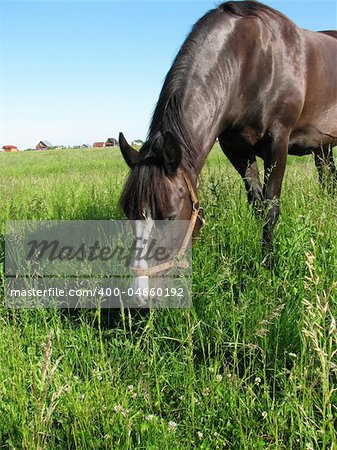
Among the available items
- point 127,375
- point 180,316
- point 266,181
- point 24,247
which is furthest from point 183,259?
point 24,247

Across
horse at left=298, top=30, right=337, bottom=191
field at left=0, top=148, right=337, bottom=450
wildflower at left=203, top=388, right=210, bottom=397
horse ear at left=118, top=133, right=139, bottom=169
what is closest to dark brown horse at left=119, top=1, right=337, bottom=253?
horse ear at left=118, top=133, right=139, bottom=169

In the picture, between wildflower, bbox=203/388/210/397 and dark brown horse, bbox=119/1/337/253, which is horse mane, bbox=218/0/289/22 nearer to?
dark brown horse, bbox=119/1/337/253

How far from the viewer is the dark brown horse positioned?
283 centimetres

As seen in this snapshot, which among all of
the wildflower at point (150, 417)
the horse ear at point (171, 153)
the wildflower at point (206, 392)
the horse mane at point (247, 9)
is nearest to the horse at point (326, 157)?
the horse mane at point (247, 9)

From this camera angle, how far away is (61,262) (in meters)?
3.71

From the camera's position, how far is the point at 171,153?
9.05 feet

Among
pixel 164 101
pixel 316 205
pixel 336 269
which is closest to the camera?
pixel 336 269

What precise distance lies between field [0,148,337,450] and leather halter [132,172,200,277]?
230mm

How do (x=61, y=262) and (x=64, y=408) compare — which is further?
(x=61, y=262)

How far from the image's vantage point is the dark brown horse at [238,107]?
283cm

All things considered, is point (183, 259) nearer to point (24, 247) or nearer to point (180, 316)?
point (180, 316)

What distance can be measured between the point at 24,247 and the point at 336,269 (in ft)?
9.05

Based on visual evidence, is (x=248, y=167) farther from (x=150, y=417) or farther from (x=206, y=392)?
(x=150, y=417)

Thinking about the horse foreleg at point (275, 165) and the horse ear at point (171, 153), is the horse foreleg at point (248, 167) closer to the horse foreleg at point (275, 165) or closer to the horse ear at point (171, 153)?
the horse foreleg at point (275, 165)
